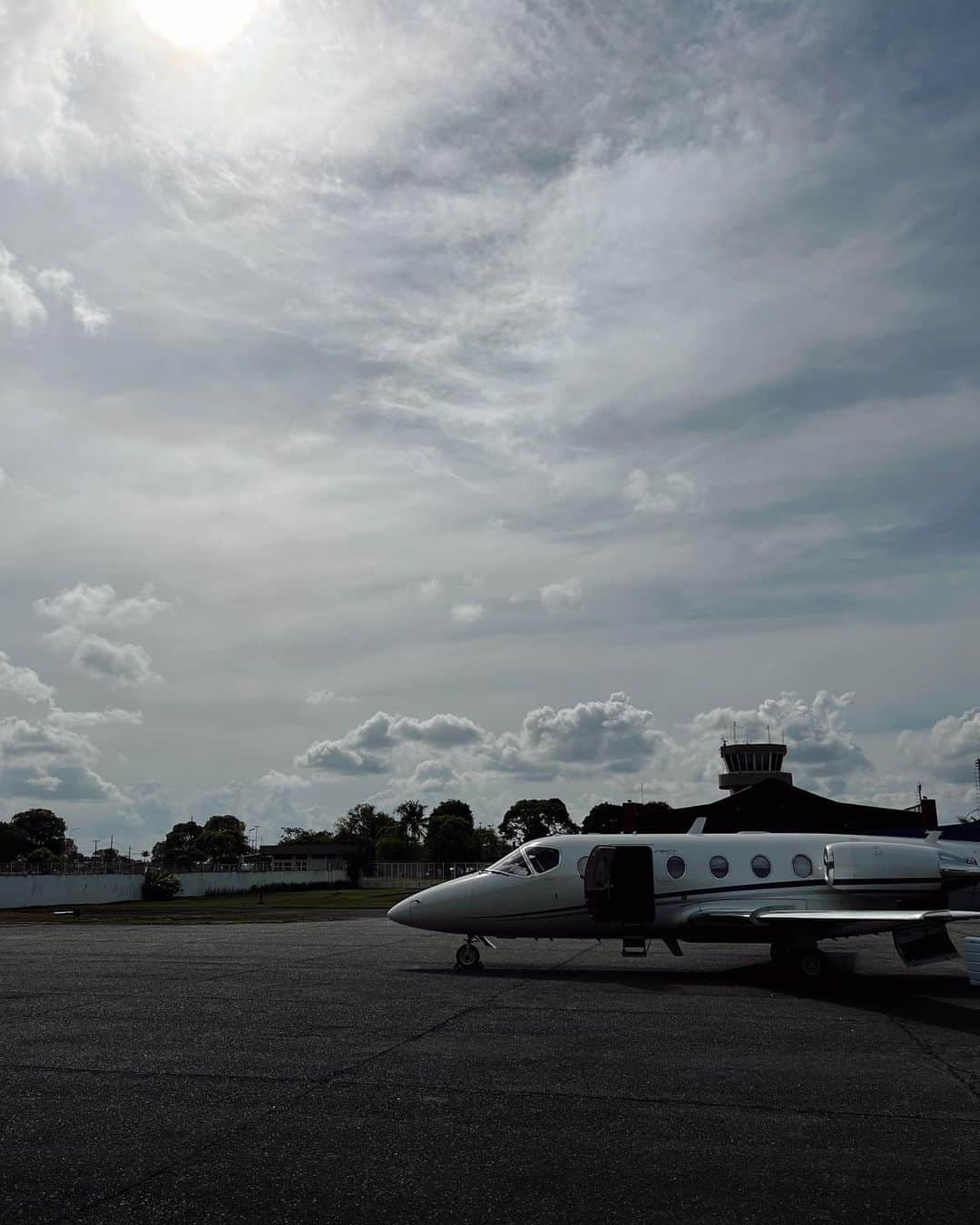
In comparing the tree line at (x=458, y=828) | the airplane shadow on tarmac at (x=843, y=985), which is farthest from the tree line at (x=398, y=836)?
the airplane shadow on tarmac at (x=843, y=985)

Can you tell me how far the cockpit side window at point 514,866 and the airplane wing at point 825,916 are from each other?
3.65 meters

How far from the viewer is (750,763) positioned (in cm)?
13562

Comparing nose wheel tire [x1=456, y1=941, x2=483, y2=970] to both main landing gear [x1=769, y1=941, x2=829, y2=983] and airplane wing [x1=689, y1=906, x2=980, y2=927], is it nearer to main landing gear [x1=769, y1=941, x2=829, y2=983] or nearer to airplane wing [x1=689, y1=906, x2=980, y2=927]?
Answer: airplane wing [x1=689, y1=906, x2=980, y2=927]

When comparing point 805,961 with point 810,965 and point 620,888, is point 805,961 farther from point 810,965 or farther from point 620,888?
point 620,888

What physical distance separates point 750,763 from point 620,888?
4674 inches

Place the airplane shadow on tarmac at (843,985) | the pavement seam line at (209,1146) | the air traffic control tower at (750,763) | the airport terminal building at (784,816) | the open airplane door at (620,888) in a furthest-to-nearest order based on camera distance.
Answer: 1. the air traffic control tower at (750,763)
2. the airport terminal building at (784,816)
3. the open airplane door at (620,888)
4. the airplane shadow on tarmac at (843,985)
5. the pavement seam line at (209,1146)

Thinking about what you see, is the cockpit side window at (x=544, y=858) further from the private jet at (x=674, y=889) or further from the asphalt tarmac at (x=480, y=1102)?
the asphalt tarmac at (x=480, y=1102)

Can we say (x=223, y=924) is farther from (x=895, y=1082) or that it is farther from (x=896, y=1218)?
(x=896, y=1218)

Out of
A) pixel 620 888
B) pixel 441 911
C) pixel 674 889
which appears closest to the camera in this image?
pixel 620 888

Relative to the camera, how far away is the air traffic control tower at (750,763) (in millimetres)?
134375

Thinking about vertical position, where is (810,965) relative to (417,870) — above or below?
below

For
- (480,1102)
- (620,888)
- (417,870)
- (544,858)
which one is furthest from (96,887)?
(480,1102)

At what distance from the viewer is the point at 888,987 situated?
20.6 meters

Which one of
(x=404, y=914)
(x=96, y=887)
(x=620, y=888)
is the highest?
(x=96, y=887)
